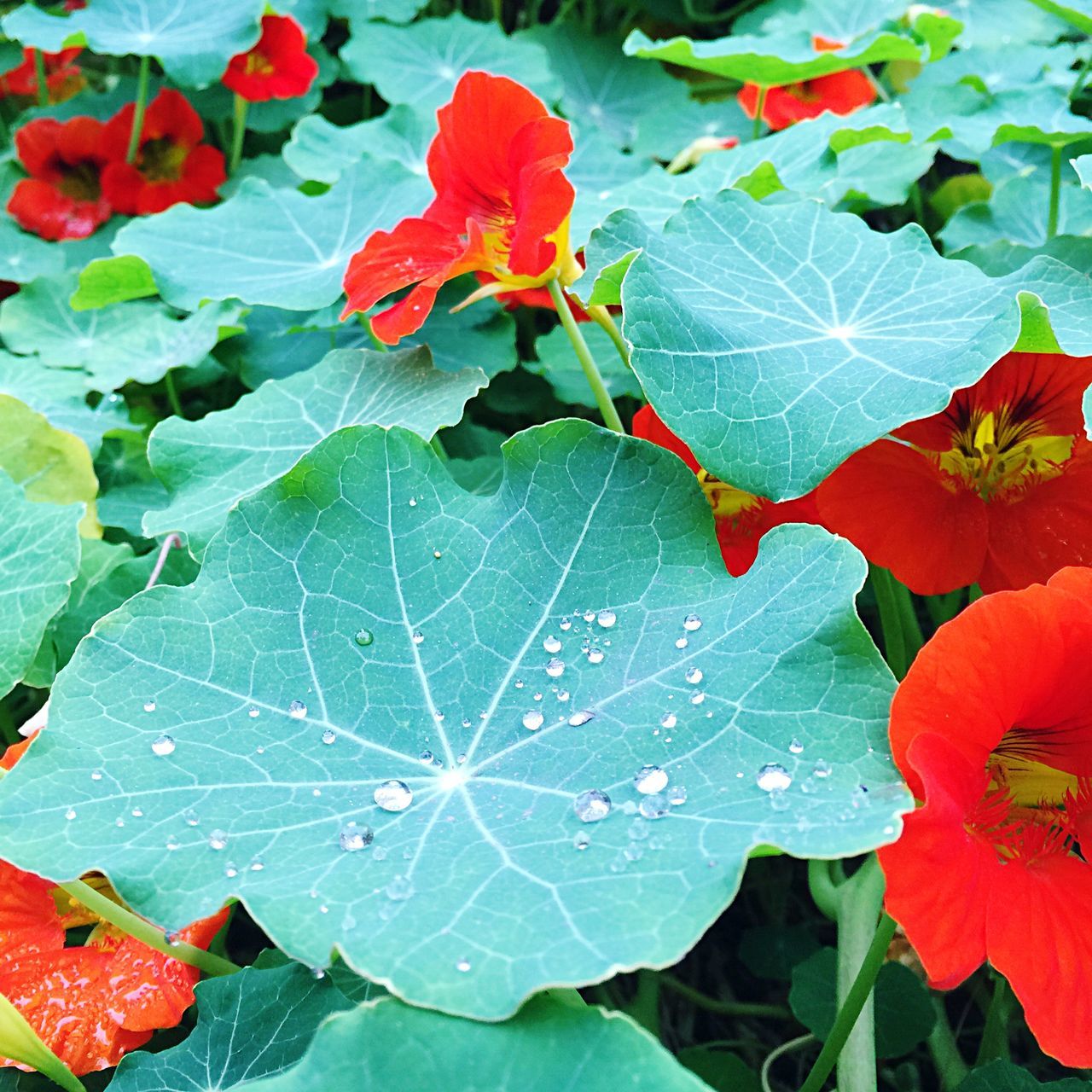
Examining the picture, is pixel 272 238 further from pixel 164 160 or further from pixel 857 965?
pixel 857 965

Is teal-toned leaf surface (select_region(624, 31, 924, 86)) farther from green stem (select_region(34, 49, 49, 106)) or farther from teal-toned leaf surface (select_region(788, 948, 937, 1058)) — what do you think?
green stem (select_region(34, 49, 49, 106))

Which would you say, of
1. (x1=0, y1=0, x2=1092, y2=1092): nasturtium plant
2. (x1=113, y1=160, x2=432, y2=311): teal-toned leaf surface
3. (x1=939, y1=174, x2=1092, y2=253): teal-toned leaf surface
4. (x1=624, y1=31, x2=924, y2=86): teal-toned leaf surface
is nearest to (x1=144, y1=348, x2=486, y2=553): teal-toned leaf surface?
(x1=0, y1=0, x2=1092, y2=1092): nasturtium plant

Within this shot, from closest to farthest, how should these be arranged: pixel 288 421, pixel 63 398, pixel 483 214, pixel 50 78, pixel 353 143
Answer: pixel 483 214 → pixel 288 421 → pixel 63 398 → pixel 353 143 → pixel 50 78

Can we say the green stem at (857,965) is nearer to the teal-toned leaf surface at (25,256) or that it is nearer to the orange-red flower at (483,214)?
the orange-red flower at (483,214)

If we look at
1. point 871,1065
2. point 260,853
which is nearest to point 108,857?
point 260,853

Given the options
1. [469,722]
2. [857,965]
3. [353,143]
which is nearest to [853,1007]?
[857,965]

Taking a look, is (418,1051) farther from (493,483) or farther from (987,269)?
(987,269)
